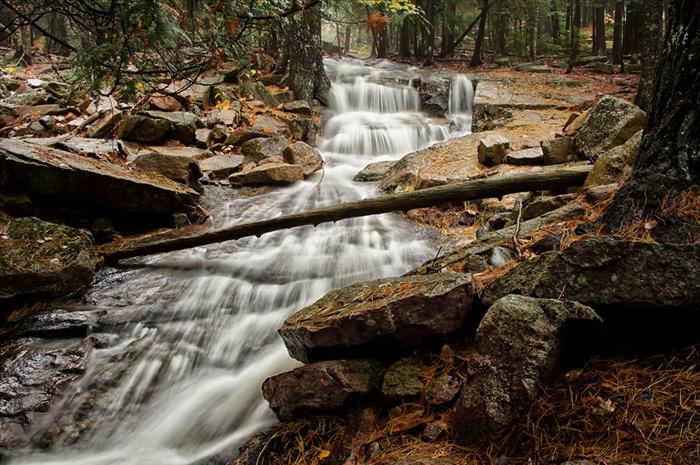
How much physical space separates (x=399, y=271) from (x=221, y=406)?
7.62 ft

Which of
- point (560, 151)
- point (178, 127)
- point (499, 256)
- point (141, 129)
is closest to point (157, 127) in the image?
point (141, 129)

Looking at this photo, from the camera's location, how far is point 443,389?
81.4 inches

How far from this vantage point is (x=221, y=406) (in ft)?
10.3

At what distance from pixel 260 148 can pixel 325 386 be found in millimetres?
7096

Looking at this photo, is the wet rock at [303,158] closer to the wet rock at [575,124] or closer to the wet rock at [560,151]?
the wet rock at [560,151]

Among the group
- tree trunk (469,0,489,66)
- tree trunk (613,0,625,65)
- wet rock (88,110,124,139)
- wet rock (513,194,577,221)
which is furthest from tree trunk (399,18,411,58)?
wet rock (513,194,577,221)

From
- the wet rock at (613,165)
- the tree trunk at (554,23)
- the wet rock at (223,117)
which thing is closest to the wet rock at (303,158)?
the wet rock at (223,117)

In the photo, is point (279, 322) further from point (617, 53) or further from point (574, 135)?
point (617, 53)

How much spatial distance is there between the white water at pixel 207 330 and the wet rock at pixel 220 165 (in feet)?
2.06

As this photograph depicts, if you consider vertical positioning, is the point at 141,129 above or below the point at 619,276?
above

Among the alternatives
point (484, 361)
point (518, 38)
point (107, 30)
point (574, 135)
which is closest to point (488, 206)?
point (574, 135)

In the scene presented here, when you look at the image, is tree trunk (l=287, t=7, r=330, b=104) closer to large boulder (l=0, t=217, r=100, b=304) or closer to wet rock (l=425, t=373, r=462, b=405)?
large boulder (l=0, t=217, r=100, b=304)

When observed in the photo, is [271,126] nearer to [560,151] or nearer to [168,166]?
[168,166]

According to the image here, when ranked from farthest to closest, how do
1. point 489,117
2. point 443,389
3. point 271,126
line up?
point 489,117 < point 271,126 < point 443,389
